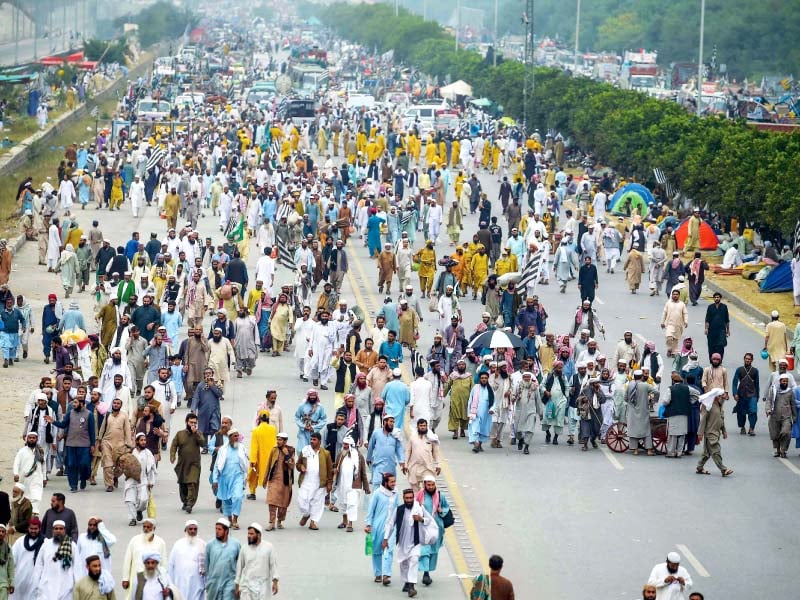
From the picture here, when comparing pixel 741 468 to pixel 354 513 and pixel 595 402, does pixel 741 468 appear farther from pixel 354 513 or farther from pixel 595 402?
pixel 354 513

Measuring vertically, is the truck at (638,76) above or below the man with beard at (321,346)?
above

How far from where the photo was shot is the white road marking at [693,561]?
16.5 metres

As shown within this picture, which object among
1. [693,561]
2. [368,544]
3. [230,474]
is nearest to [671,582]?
[693,561]

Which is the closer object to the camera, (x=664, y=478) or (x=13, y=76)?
(x=664, y=478)

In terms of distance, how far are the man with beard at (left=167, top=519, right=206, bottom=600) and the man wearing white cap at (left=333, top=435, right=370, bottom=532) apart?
298 cm

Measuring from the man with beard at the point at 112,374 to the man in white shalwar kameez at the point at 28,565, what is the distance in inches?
191

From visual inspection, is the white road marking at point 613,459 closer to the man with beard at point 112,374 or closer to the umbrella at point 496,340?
the umbrella at point 496,340

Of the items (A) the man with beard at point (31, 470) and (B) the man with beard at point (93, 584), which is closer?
(B) the man with beard at point (93, 584)

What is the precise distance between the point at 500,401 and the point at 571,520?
3.04 metres

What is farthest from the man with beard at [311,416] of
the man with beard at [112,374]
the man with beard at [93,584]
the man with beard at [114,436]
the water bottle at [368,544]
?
the man with beard at [93,584]

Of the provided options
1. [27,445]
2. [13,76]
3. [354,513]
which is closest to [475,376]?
[354,513]

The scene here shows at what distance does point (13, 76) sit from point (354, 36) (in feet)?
238

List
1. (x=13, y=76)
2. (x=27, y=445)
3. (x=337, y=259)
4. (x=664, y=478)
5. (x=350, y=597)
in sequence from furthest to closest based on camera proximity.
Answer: (x=13, y=76), (x=337, y=259), (x=664, y=478), (x=27, y=445), (x=350, y=597)

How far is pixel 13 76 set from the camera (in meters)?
77.9
